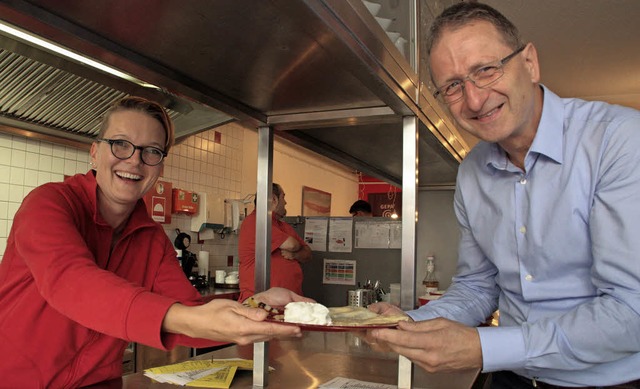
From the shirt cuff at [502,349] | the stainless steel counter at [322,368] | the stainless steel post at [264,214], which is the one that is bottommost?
the stainless steel counter at [322,368]

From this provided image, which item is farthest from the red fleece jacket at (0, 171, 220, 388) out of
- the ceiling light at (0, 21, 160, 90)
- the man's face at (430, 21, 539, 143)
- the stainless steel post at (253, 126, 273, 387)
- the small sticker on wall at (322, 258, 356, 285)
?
the small sticker on wall at (322, 258, 356, 285)

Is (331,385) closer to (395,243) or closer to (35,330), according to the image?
(35,330)

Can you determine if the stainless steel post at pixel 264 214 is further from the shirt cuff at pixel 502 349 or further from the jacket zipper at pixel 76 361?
the shirt cuff at pixel 502 349

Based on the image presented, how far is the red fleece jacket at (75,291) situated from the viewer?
1.02 m

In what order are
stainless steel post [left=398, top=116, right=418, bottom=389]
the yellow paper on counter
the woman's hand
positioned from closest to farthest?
the woman's hand < the yellow paper on counter < stainless steel post [left=398, top=116, right=418, bottom=389]

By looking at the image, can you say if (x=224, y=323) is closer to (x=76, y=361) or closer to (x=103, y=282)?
(x=103, y=282)

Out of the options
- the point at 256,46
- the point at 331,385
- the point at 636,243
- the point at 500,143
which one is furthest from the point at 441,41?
the point at 331,385

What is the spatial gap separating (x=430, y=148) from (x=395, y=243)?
65.6 inches

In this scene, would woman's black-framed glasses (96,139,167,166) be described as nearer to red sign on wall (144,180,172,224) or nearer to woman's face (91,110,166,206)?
woman's face (91,110,166,206)

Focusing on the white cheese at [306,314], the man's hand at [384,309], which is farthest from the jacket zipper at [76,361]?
the man's hand at [384,309]

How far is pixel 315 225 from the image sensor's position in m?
4.20

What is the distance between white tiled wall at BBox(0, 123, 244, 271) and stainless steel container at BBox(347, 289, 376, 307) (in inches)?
86.6

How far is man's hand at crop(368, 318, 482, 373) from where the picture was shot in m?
1.04

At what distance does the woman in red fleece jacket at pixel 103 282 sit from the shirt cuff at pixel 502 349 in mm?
424
